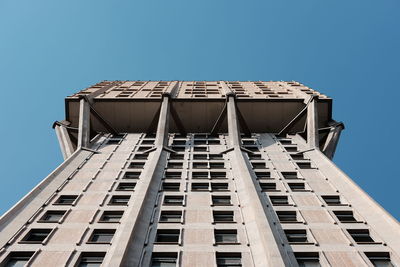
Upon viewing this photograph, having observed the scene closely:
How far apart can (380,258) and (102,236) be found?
13.6m

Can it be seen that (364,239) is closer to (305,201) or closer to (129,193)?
(305,201)

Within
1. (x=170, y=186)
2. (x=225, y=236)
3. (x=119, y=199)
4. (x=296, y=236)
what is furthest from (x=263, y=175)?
(x=119, y=199)

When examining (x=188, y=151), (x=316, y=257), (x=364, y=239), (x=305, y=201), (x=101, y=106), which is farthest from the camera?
(x=101, y=106)

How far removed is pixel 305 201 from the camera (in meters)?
24.0

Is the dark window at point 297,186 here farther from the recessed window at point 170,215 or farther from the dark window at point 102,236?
the dark window at point 102,236

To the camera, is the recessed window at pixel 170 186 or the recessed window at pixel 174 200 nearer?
the recessed window at pixel 174 200

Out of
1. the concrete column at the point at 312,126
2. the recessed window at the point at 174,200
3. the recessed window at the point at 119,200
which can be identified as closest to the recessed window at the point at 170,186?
the recessed window at the point at 174,200

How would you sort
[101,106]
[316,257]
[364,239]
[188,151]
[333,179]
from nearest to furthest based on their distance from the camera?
[316,257], [364,239], [333,179], [188,151], [101,106]

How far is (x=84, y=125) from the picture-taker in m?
37.8

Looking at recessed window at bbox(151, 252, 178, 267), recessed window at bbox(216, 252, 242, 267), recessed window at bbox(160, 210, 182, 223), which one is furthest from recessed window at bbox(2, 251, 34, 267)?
recessed window at bbox(216, 252, 242, 267)

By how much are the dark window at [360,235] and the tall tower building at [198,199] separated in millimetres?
54

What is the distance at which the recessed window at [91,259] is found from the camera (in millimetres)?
17422

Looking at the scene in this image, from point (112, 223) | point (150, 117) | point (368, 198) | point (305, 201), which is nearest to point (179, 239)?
point (112, 223)

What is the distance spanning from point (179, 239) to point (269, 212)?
5.84 metres
